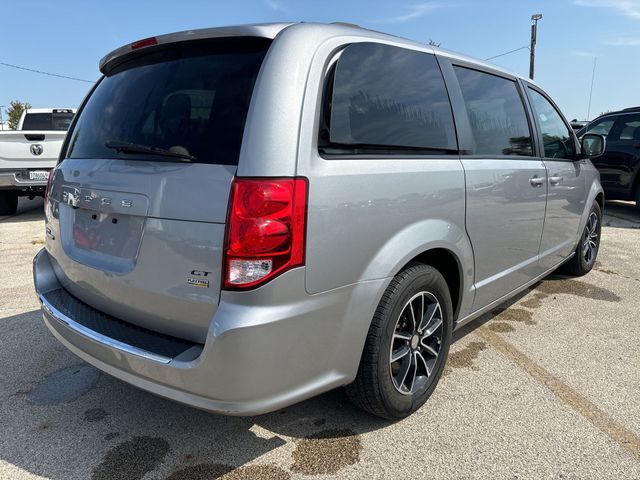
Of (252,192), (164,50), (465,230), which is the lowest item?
(465,230)

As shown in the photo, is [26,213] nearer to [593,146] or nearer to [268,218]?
[268,218]

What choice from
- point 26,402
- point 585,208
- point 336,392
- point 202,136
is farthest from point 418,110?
point 585,208

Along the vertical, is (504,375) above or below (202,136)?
below

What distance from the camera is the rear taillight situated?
173 centimetres

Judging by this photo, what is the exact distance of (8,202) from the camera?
8648 mm

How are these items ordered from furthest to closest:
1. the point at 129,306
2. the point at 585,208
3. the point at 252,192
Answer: the point at 585,208, the point at 129,306, the point at 252,192

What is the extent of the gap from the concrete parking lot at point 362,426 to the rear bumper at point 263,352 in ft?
1.40

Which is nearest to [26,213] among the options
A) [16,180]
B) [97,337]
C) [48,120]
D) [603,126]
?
[16,180]

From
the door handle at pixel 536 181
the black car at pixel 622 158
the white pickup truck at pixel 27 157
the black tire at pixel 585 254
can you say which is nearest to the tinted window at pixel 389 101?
the door handle at pixel 536 181

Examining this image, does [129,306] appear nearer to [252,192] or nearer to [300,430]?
[252,192]

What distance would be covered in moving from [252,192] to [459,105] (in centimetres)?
153

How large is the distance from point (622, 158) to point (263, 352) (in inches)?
349

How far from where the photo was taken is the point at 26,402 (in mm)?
2625

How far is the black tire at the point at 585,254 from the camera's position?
478 centimetres
